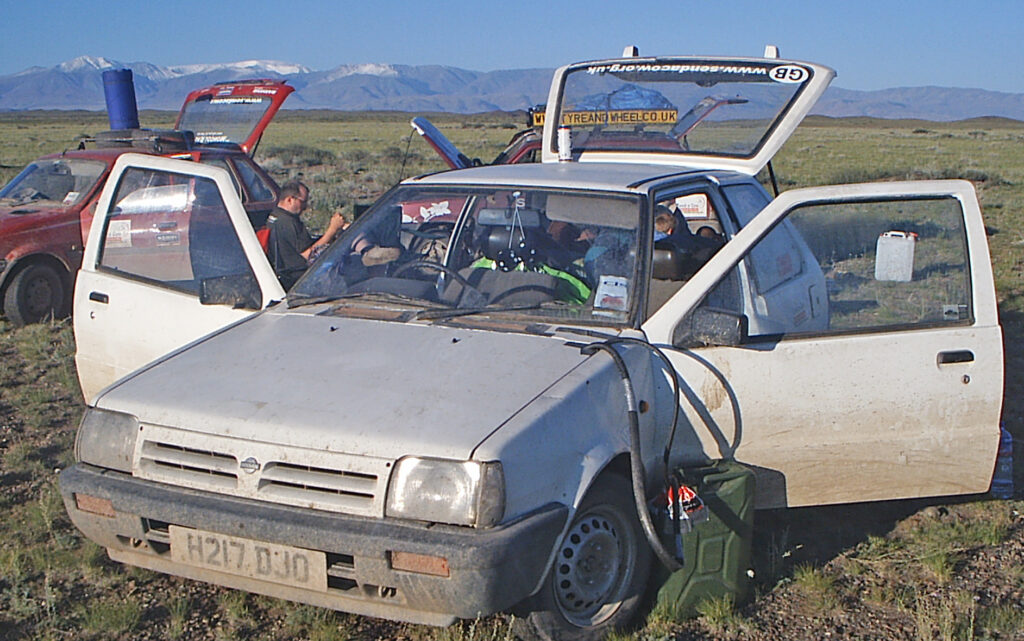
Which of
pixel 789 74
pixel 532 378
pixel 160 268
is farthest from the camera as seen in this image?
pixel 789 74

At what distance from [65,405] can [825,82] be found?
492 centimetres

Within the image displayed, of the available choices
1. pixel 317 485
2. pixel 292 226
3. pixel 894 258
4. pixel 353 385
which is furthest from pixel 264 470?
pixel 292 226

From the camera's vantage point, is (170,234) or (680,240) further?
(170,234)

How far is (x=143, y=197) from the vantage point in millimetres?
5316

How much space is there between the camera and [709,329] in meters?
3.88

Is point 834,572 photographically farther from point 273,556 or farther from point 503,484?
point 273,556

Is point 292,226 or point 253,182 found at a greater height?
point 253,182

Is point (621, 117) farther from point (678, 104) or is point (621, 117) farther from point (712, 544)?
point (712, 544)

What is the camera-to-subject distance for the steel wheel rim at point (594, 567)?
3.46 m

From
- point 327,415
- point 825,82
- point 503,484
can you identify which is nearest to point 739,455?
point 503,484

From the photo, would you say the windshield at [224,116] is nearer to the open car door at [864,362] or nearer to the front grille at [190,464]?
the open car door at [864,362]

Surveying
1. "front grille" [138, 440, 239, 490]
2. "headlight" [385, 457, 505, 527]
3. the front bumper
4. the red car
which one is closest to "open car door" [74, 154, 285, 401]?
"front grille" [138, 440, 239, 490]

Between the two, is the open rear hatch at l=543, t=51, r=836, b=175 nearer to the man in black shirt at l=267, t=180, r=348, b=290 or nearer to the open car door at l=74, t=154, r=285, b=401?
the open car door at l=74, t=154, r=285, b=401

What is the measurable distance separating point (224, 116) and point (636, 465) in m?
8.54
